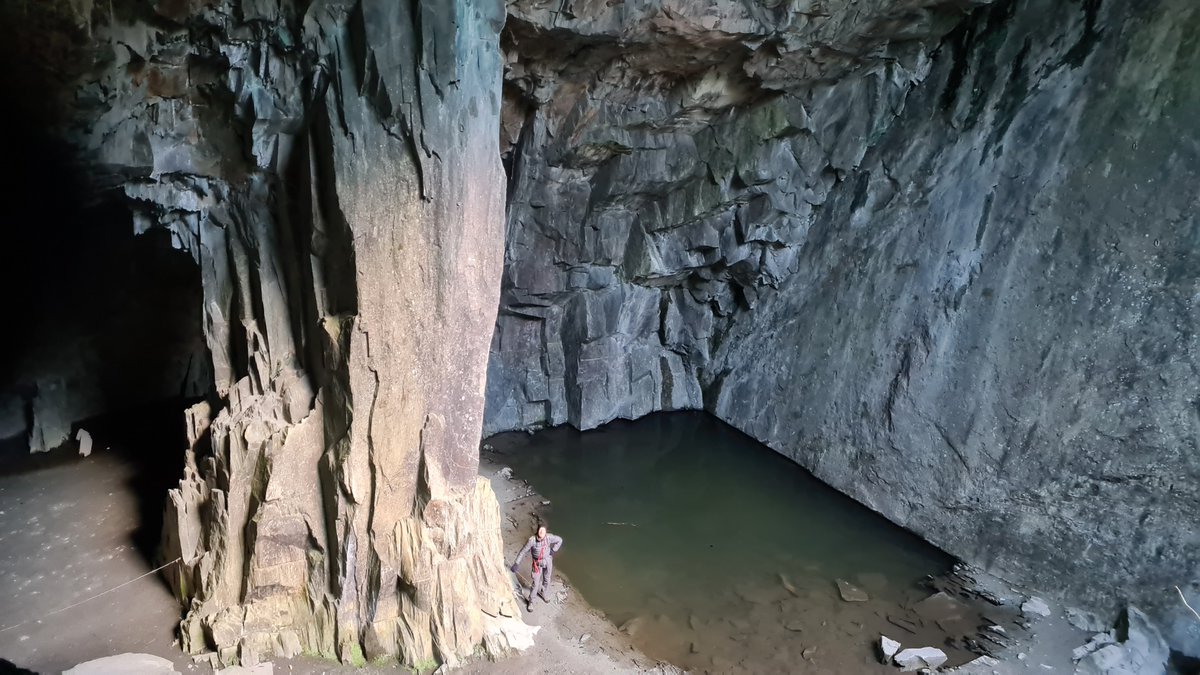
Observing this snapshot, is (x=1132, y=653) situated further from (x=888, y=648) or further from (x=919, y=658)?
(x=888, y=648)

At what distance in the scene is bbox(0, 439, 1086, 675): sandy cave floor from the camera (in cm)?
729

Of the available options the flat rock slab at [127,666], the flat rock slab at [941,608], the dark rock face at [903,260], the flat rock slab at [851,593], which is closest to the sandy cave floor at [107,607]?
the flat rock slab at [127,666]

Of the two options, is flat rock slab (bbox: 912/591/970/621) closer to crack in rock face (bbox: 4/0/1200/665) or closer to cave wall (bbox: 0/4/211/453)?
crack in rock face (bbox: 4/0/1200/665)

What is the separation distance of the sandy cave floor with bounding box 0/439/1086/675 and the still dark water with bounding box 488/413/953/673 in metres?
0.60

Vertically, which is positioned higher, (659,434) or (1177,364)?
(1177,364)

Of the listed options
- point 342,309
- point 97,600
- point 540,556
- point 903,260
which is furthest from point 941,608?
point 97,600

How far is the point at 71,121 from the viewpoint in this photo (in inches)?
358

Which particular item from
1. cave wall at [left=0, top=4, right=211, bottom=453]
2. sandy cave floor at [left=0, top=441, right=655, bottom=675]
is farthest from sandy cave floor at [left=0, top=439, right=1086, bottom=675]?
cave wall at [left=0, top=4, right=211, bottom=453]

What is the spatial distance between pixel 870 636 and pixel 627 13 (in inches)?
355

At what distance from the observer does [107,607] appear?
783 cm

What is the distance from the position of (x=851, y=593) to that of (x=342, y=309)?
25.9 ft

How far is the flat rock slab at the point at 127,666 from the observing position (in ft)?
21.7

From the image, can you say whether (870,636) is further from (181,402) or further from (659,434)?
(181,402)

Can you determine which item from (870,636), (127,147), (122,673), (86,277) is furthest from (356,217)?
(86,277)
